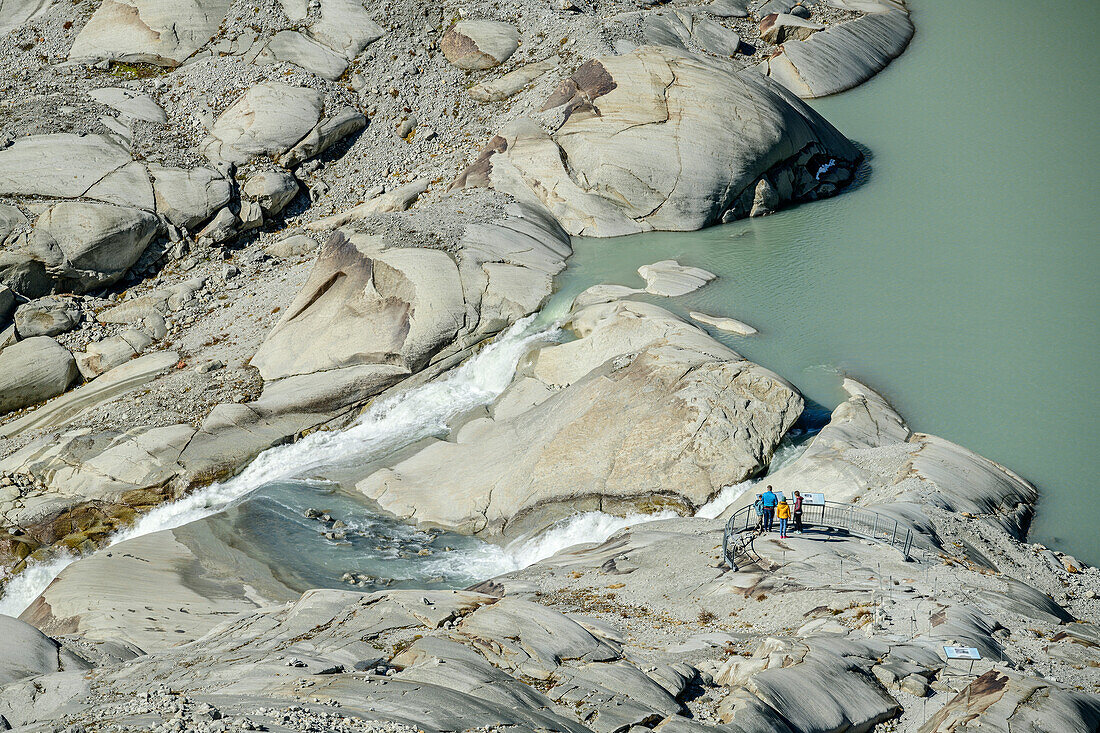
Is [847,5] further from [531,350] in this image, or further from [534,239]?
[531,350]

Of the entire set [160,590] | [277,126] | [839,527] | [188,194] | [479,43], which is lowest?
[160,590]

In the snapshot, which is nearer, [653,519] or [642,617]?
[642,617]

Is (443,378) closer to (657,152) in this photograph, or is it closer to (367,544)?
(367,544)

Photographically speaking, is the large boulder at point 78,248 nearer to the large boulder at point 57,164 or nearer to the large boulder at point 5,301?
the large boulder at point 5,301

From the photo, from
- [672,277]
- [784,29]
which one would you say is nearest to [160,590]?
[672,277]

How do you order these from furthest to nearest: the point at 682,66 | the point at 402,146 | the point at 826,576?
the point at 402,146 → the point at 682,66 → the point at 826,576

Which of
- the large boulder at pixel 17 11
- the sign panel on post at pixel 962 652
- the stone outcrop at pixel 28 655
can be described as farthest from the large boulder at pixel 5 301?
the sign panel on post at pixel 962 652

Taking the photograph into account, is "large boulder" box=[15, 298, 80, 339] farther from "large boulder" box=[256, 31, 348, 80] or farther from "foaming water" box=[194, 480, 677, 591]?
"large boulder" box=[256, 31, 348, 80]

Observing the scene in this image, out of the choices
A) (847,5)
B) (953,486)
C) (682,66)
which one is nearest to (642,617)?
(953,486)
